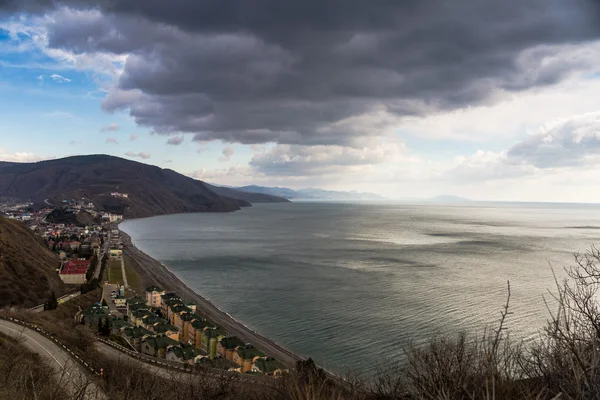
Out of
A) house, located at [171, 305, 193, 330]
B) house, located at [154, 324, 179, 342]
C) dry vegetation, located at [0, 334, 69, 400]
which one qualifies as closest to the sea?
house, located at [171, 305, 193, 330]

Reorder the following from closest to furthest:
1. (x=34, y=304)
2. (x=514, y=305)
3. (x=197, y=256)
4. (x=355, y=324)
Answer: (x=355, y=324) → (x=34, y=304) → (x=514, y=305) → (x=197, y=256)

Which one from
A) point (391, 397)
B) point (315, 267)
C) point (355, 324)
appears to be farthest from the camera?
point (315, 267)

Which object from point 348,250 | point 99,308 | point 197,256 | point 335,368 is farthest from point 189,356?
point 348,250

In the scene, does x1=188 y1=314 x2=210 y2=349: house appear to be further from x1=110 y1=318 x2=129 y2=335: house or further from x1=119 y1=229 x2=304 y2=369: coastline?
x1=110 y1=318 x2=129 y2=335: house

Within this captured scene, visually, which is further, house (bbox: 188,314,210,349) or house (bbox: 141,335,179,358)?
house (bbox: 188,314,210,349)

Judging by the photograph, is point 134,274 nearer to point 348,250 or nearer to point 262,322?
point 262,322
